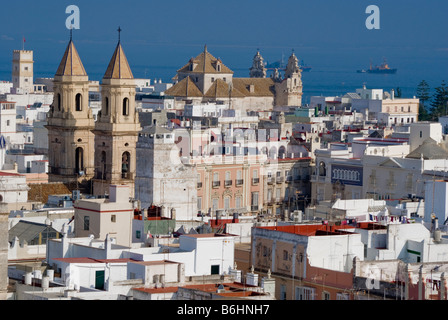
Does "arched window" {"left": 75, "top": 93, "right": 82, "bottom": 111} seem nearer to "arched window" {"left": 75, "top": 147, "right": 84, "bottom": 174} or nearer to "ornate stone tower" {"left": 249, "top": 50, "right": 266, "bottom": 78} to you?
"arched window" {"left": 75, "top": 147, "right": 84, "bottom": 174}

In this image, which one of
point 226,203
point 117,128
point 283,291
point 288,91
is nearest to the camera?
point 283,291

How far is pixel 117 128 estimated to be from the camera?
161ft

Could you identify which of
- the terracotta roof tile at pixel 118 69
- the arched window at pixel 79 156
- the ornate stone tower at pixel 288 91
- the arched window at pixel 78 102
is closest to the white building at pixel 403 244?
the terracotta roof tile at pixel 118 69

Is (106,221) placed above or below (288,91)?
below

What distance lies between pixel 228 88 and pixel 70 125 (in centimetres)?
4026

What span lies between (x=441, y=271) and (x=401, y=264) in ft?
2.61

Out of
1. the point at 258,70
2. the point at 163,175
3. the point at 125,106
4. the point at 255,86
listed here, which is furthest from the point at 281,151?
the point at 258,70

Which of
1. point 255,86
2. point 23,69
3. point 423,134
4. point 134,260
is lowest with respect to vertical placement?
point 134,260

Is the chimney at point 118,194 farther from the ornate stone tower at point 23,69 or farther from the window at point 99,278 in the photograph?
the ornate stone tower at point 23,69

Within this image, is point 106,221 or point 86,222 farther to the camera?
point 86,222

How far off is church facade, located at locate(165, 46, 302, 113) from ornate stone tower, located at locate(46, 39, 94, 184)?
3214 centimetres

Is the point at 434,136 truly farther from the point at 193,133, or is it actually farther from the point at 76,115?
the point at 76,115

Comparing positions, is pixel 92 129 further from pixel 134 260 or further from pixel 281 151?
pixel 134 260

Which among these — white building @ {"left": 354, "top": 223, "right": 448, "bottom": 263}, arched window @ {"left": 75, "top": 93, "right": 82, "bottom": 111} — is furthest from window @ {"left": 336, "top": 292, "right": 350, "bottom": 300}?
arched window @ {"left": 75, "top": 93, "right": 82, "bottom": 111}
